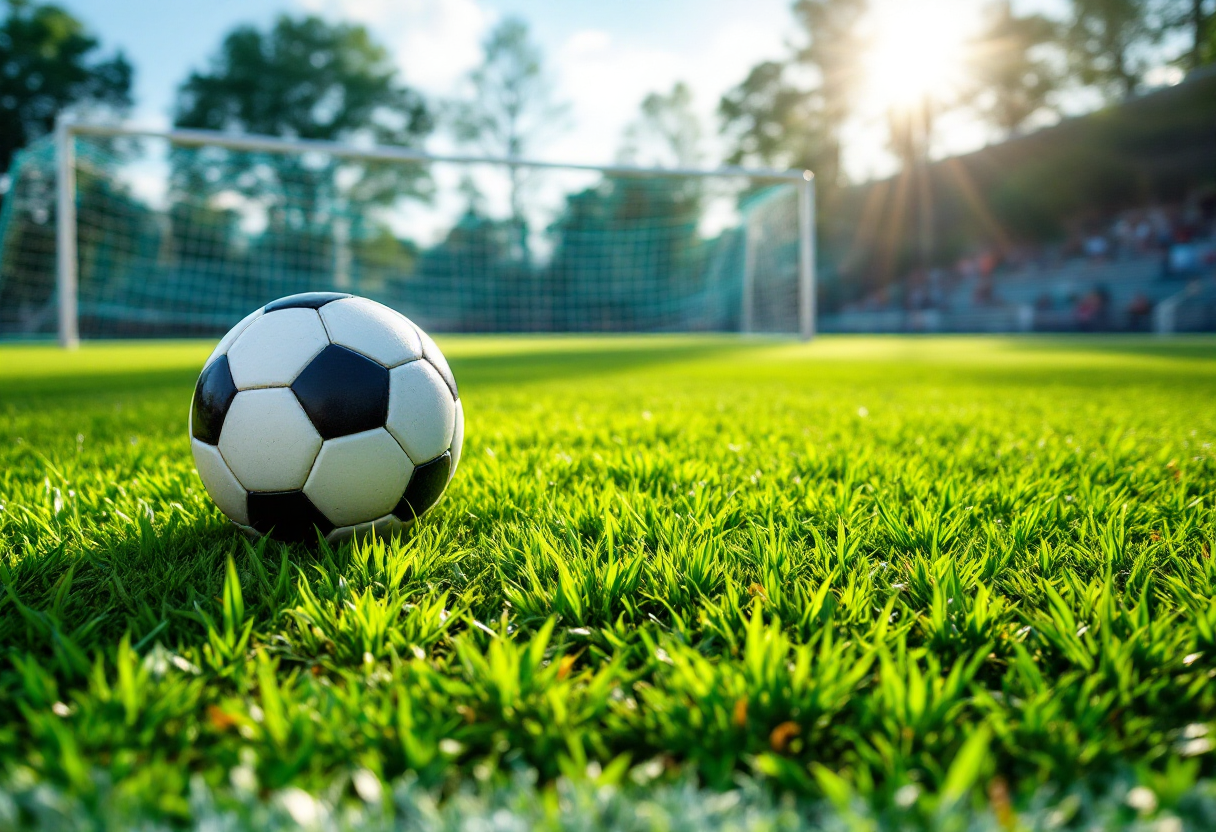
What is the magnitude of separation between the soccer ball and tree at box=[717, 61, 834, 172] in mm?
36872

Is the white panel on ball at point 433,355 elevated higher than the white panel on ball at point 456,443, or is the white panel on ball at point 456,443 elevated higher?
the white panel on ball at point 433,355

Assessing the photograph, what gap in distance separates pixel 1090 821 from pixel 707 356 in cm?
923

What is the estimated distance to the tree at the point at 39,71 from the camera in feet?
99.5

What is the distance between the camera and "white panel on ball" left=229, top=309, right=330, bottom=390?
1.67 meters

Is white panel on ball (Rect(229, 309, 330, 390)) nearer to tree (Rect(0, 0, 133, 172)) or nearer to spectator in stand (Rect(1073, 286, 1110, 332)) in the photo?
spectator in stand (Rect(1073, 286, 1110, 332))

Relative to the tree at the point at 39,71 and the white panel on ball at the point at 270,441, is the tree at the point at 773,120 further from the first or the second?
the white panel on ball at the point at 270,441

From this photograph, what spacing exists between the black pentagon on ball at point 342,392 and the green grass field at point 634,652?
0.29 m

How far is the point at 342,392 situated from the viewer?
1.65m

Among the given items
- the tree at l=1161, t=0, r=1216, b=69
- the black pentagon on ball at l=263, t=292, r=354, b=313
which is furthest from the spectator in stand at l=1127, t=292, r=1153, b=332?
the black pentagon on ball at l=263, t=292, r=354, b=313

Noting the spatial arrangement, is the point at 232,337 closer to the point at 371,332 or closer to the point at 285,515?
the point at 371,332

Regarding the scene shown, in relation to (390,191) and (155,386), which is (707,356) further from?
(390,191)

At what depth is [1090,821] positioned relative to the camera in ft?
2.55

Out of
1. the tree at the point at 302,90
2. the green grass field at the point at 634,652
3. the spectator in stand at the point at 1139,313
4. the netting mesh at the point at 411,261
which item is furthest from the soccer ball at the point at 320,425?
the tree at the point at 302,90

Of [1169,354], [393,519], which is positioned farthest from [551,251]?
[393,519]
